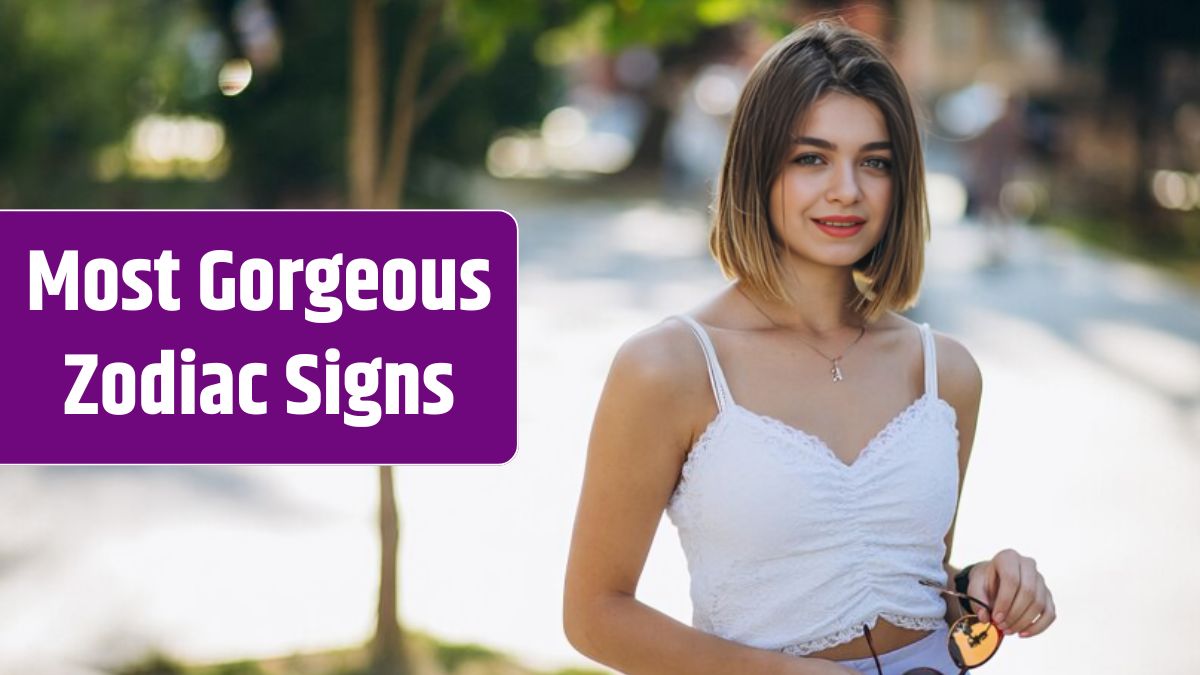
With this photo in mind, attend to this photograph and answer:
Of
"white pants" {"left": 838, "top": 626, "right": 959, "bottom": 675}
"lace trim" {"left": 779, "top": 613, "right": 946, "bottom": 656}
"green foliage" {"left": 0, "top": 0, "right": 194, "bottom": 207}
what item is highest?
"green foliage" {"left": 0, "top": 0, "right": 194, "bottom": 207}

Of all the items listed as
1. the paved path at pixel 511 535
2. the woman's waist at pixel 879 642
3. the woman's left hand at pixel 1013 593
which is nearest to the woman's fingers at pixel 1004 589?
the woman's left hand at pixel 1013 593

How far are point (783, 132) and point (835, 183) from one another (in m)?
0.10

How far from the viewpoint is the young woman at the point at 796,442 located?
6.94 feet

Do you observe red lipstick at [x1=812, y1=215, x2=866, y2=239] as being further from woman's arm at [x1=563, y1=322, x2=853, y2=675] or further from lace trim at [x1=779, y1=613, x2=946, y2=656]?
lace trim at [x1=779, y1=613, x2=946, y2=656]

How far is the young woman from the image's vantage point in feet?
6.94

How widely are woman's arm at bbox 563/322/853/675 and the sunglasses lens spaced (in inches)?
7.5

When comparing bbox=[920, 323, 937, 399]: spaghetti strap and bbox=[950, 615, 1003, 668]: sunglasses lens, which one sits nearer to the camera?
bbox=[950, 615, 1003, 668]: sunglasses lens

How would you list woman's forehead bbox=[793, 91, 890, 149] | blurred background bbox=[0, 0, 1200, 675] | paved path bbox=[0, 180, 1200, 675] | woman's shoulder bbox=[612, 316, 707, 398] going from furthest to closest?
paved path bbox=[0, 180, 1200, 675] < blurred background bbox=[0, 0, 1200, 675] < woman's forehead bbox=[793, 91, 890, 149] < woman's shoulder bbox=[612, 316, 707, 398]

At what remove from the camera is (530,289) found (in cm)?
1548

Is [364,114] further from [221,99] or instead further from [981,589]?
[221,99]

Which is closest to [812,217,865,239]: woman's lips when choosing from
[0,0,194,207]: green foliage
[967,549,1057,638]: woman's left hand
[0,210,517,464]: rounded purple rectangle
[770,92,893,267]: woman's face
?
[770,92,893,267]: woman's face

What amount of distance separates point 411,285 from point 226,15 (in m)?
18.0

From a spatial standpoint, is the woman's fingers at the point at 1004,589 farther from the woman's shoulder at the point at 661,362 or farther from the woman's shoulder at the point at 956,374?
the woman's shoulder at the point at 661,362

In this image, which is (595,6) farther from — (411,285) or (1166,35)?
(1166,35)
